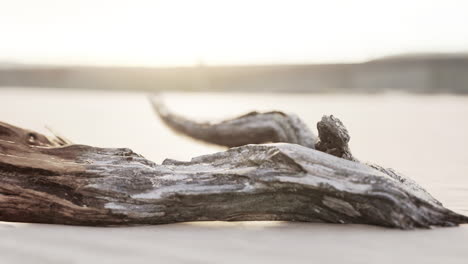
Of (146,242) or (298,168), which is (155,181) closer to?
(146,242)

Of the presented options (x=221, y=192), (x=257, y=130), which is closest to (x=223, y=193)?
(x=221, y=192)

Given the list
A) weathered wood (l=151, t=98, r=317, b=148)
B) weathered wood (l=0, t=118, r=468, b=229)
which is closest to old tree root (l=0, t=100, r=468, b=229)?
weathered wood (l=0, t=118, r=468, b=229)

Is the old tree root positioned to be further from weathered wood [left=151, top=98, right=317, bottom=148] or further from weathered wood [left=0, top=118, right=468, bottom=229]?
weathered wood [left=151, top=98, right=317, bottom=148]

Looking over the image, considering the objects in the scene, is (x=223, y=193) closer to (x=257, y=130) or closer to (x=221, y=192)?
(x=221, y=192)

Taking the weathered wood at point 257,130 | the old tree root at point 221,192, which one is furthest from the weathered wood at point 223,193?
the weathered wood at point 257,130

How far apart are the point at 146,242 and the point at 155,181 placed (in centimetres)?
30

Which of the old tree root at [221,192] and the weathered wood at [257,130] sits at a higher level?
the weathered wood at [257,130]

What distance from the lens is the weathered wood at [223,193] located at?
1.89 meters

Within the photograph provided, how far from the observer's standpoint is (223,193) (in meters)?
A: 1.93

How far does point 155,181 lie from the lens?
6.47ft

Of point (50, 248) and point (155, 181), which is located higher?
point (155, 181)

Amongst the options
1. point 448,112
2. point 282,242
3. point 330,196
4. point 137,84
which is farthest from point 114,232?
point 137,84

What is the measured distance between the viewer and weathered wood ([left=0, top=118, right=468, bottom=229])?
1.89 meters

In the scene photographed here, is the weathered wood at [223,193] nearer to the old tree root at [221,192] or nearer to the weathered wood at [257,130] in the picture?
the old tree root at [221,192]
